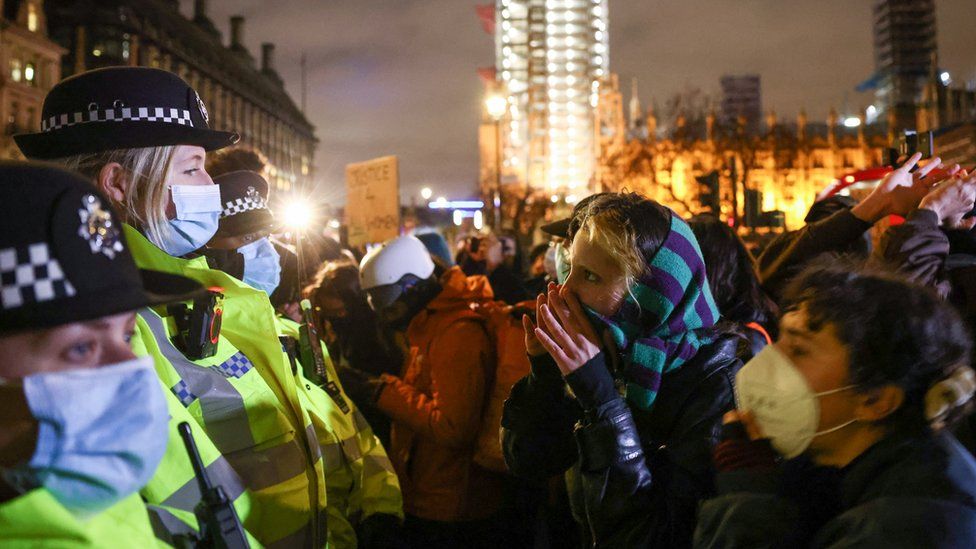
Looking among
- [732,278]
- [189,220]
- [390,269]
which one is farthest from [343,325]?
[189,220]

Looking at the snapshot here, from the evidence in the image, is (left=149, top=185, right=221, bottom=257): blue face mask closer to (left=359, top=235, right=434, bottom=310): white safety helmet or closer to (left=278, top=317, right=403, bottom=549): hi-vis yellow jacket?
(left=278, top=317, right=403, bottom=549): hi-vis yellow jacket

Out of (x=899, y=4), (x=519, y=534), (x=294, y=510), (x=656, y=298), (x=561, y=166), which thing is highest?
(x=899, y=4)

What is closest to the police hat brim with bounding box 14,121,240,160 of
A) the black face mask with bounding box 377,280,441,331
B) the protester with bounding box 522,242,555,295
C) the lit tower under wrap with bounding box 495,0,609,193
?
the black face mask with bounding box 377,280,441,331

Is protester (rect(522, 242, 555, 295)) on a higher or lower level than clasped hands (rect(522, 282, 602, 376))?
higher

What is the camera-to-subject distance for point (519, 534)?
3980 millimetres

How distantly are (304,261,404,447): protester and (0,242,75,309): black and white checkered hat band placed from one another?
12.1ft

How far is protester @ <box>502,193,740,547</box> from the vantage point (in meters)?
2.24

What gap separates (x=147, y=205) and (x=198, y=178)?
0.23m

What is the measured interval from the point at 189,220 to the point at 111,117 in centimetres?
38

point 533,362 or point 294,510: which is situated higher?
point 533,362

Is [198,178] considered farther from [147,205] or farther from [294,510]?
[294,510]

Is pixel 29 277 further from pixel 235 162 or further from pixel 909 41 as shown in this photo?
pixel 909 41

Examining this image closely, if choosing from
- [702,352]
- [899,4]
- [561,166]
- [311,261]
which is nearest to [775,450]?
[702,352]

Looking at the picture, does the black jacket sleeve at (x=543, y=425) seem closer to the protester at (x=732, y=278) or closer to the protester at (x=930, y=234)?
the protester at (x=732, y=278)
